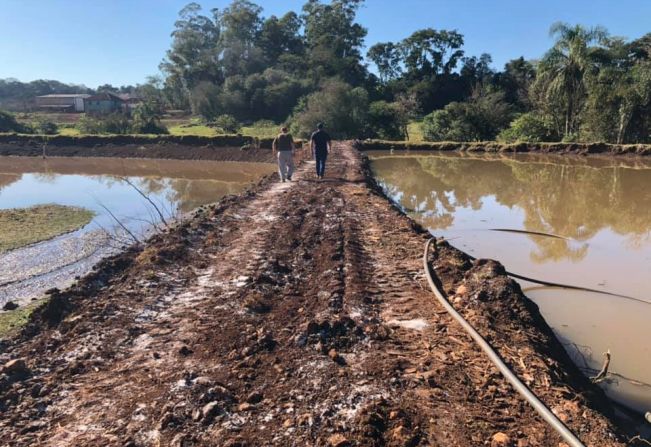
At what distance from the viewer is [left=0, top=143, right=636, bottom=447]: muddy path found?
3.21m

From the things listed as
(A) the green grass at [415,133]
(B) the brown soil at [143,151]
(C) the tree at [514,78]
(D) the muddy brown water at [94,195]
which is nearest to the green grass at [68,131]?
(B) the brown soil at [143,151]

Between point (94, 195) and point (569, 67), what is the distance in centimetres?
2511

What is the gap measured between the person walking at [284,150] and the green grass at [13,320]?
26.4 ft

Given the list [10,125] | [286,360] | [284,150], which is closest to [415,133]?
[284,150]

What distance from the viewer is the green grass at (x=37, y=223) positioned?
10172 mm

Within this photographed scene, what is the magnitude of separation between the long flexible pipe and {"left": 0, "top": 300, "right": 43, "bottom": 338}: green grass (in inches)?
181

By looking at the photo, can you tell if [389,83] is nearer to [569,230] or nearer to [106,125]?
[106,125]

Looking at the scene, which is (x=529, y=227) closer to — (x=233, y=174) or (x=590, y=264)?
(x=590, y=264)

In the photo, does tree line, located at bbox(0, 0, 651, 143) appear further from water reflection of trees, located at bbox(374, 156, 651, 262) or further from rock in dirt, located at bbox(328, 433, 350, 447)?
rock in dirt, located at bbox(328, 433, 350, 447)

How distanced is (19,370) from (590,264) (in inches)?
328

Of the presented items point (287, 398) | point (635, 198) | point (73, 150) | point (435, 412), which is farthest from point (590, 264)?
point (73, 150)

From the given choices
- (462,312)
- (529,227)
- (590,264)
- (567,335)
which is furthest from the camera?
(529,227)

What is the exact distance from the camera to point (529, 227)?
11078 millimetres

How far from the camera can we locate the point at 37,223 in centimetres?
1173
